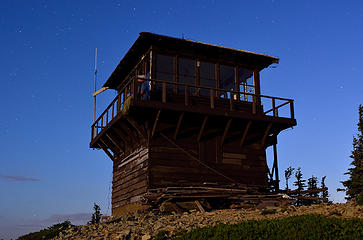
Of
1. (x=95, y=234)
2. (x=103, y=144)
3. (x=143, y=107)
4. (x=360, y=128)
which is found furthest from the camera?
(x=360, y=128)

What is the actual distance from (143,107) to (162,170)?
3.56 m

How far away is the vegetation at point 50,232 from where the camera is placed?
1912 cm

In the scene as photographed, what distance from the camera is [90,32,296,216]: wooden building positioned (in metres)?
20.5

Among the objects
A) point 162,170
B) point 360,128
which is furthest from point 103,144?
point 360,128

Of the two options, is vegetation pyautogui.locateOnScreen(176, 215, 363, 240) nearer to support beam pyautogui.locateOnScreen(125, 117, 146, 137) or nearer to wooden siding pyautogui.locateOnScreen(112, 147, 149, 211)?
wooden siding pyautogui.locateOnScreen(112, 147, 149, 211)

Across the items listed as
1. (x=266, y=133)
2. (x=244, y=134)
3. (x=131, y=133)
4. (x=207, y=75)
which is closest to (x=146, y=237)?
(x=131, y=133)

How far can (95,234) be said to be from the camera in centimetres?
1630

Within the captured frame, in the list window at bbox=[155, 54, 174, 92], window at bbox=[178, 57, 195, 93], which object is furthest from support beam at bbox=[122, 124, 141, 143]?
window at bbox=[178, 57, 195, 93]

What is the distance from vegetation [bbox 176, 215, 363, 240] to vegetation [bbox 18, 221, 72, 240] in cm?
881

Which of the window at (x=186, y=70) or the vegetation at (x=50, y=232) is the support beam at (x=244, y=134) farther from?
the vegetation at (x=50, y=232)

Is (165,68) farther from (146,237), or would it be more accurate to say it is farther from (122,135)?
(146,237)

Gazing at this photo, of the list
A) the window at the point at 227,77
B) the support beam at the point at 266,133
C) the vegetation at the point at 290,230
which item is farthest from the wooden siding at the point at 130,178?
the vegetation at the point at 290,230

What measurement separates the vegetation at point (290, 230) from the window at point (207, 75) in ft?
38.1

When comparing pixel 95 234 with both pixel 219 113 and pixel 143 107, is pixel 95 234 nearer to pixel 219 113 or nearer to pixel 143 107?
pixel 143 107
